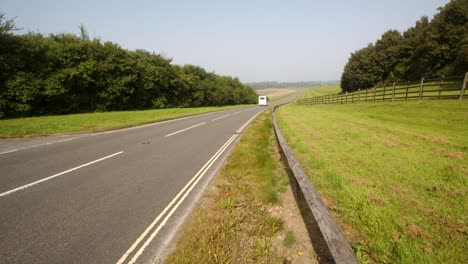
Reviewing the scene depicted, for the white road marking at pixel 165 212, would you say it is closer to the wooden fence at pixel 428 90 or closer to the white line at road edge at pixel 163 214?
the white line at road edge at pixel 163 214

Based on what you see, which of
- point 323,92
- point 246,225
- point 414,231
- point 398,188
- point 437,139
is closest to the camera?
point 414,231

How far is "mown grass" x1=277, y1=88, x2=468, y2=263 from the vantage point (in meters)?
2.91

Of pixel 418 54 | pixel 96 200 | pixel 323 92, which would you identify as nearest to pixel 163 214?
pixel 96 200

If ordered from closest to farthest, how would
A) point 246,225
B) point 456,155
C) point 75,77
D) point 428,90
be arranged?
point 246,225 < point 456,155 < point 428,90 < point 75,77

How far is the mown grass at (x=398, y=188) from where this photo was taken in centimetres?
291

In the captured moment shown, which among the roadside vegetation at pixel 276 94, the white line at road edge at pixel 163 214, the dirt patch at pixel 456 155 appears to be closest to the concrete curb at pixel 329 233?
the white line at road edge at pixel 163 214

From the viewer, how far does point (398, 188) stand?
14.5ft

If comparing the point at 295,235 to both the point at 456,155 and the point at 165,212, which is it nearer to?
the point at 165,212

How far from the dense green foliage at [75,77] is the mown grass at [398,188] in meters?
23.9

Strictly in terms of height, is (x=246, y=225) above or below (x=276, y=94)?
below

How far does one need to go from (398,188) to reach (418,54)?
200 feet

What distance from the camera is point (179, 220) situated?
3.95 meters

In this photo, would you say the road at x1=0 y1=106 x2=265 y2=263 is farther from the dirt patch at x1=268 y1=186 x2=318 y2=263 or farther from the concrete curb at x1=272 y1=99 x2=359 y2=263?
the concrete curb at x1=272 y1=99 x2=359 y2=263

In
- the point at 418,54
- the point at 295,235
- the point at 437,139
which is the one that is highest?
the point at 418,54
